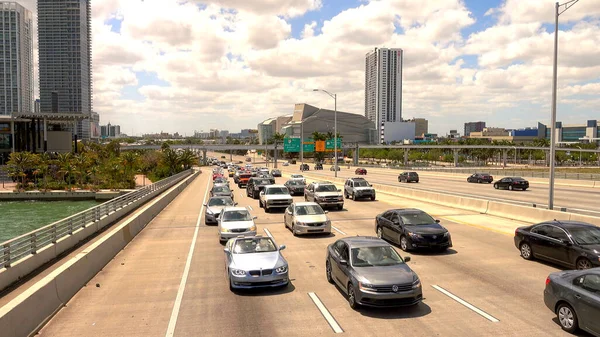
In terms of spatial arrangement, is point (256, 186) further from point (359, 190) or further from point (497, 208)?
point (497, 208)

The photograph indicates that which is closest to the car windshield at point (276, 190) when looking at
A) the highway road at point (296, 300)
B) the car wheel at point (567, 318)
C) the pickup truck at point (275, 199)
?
the pickup truck at point (275, 199)

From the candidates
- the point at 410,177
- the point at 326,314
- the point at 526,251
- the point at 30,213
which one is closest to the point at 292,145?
the point at 410,177

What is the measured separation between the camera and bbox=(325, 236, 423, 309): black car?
995 cm

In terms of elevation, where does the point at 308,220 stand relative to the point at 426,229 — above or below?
below

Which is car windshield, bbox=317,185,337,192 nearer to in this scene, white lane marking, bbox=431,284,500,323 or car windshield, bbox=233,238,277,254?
car windshield, bbox=233,238,277,254

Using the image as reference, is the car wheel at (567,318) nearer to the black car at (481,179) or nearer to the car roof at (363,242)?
the car roof at (363,242)

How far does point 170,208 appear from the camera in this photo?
3325 centimetres

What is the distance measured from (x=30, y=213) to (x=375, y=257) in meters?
55.6

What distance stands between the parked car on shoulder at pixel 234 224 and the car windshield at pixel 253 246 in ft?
15.4

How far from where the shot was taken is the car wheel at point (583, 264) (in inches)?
484

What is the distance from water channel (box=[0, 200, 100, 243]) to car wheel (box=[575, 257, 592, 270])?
1620 inches

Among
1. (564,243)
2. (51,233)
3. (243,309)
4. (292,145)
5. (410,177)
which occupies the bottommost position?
(243,309)

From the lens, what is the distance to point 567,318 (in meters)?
8.83

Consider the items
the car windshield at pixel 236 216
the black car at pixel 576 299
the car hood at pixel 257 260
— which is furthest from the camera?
the car windshield at pixel 236 216
